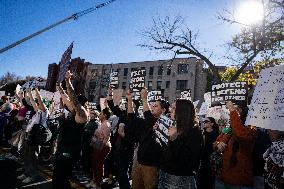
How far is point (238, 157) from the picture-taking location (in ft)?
15.6

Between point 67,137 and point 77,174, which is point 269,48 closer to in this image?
point 77,174

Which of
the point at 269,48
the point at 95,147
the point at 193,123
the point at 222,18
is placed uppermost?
the point at 222,18

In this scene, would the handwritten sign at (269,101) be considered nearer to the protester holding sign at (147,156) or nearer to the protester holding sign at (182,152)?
the protester holding sign at (182,152)

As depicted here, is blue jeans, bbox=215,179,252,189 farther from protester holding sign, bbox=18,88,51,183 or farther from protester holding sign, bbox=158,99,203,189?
protester holding sign, bbox=18,88,51,183

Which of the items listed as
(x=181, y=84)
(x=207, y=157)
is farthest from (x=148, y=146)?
(x=181, y=84)

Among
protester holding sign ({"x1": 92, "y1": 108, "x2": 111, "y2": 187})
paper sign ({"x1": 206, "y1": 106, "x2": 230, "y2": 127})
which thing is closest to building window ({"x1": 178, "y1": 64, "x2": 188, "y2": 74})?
paper sign ({"x1": 206, "y1": 106, "x2": 230, "y2": 127})

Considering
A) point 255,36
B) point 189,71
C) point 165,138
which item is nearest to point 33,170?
point 165,138

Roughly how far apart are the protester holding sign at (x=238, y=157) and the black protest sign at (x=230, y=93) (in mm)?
2341

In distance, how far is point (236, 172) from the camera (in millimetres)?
4703

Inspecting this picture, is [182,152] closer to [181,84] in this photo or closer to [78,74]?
[181,84]

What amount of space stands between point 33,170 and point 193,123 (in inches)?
202

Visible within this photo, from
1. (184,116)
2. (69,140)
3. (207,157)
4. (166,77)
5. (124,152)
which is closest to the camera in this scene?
(184,116)

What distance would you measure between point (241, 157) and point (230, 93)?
316 centimetres

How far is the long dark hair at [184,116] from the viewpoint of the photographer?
427 centimetres
